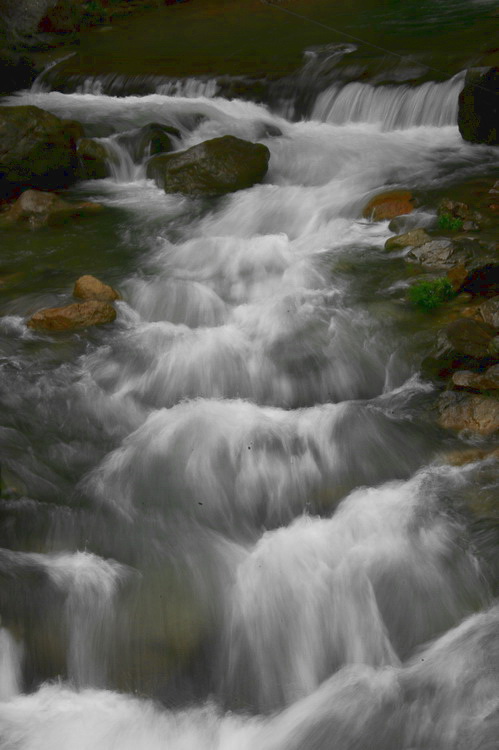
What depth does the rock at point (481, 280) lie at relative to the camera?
7086mm

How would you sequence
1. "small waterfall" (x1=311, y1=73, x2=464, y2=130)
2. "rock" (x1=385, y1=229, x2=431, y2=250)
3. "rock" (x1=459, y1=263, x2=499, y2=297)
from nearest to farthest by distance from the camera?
"rock" (x1=459, y1=263, x2=499, y2=297)
"rock" (x1=385, y1=229, x2=431, y2=250)
"small waterfall" (x1=311, y1=73, x2=464, y2=130)

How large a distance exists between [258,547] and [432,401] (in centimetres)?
186

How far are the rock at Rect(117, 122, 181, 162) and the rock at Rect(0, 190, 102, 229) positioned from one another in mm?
1856

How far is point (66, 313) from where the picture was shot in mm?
7199

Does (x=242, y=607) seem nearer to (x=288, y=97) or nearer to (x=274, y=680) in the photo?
(x=274, y=680)

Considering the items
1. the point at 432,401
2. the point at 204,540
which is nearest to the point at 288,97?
the point at 432,401

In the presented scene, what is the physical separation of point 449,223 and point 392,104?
4.79 meters

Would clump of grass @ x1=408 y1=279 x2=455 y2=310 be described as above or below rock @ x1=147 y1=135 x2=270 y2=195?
below

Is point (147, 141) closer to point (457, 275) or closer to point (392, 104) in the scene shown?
point (392, 104)

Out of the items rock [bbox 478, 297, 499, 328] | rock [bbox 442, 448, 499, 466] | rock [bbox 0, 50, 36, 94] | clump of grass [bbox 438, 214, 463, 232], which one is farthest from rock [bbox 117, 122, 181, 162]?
rock [bbox 442, 448, 499, 466]

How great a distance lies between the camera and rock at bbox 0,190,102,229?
9906 millimetres

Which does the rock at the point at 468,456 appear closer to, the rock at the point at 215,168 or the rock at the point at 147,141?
the rock at the point at 215,168

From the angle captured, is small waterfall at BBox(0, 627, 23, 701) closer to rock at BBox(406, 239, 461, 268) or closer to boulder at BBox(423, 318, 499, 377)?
boulder at BBox(423, 318, 499, 377)

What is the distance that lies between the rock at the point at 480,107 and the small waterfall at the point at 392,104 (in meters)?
0.81
